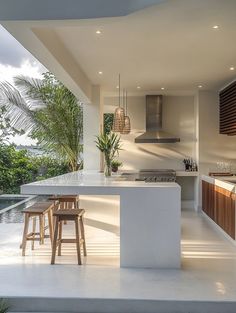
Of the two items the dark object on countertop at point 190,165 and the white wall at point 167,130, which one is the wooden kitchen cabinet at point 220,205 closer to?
the dark object on countertop at point 190,165

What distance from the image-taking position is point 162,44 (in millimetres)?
4520

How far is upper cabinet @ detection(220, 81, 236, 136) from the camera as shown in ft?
21.8

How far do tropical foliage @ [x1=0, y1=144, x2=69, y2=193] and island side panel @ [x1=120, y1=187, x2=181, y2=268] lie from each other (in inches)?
259

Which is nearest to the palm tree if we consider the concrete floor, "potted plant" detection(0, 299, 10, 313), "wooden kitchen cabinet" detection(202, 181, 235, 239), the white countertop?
the white countertop

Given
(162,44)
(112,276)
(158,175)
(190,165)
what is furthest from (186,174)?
(112,276)

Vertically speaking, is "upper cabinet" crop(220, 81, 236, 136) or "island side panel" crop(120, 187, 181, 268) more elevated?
"upper cabinet" crop(220, 81, 236, 136)

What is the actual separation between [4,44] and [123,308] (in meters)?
Answer: 11.1

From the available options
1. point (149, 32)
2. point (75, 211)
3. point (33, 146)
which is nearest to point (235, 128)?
point (149, 32)

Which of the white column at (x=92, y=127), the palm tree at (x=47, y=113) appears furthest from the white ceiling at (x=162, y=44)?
the palm tree at (x=47, y=113)

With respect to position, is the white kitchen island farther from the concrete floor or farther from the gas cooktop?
the gas cooktop

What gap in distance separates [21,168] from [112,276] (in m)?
7.81

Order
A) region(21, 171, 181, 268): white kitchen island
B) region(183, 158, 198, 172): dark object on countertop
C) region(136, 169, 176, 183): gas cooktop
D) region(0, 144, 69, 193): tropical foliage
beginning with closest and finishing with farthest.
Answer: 1. region(21, 171, 181, 268): white kitchen island
2. region(136, 169, 176, 183): gas cooktop
3. region(183, 158, 198, 172): dark object on countertop
4. region(0, 144, 69, 193): tropical foliage

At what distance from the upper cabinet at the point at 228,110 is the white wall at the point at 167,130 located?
98 centimetres

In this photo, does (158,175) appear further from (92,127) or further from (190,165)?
(92,127)
